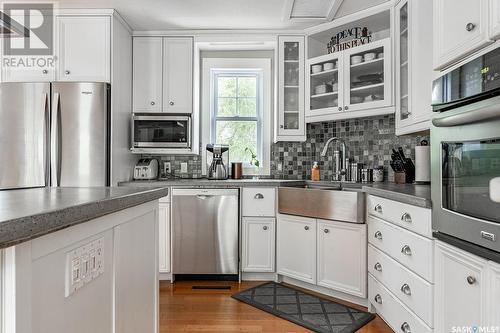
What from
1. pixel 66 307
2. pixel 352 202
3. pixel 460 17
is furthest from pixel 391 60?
pixel 66 307

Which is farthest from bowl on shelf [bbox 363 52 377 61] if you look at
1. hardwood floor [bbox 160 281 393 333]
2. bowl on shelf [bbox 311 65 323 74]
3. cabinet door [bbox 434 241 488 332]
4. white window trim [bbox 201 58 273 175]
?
hardwood floor [bbox 160 281 393 333]

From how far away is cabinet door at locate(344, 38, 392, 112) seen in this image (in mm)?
2852

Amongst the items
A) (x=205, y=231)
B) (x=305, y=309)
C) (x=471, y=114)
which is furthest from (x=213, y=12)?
(x=305, y=309)

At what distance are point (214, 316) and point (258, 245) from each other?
85 centimetres

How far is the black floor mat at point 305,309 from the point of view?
226cm

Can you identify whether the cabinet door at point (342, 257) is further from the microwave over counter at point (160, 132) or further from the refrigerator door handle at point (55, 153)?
the refrigerator door handle at point (55, 153)

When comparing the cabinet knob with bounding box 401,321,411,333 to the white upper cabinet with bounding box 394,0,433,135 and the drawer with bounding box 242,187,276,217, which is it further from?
the drawer with bounding box 242,187,276,217

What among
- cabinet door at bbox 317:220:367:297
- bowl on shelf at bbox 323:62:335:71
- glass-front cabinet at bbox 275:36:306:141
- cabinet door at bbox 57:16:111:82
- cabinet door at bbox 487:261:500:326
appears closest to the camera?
cabinet door at bbox 487:261:500:326

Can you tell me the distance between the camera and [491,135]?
3.86 feet

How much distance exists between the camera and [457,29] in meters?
1.45

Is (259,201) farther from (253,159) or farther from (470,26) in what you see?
(470,26)

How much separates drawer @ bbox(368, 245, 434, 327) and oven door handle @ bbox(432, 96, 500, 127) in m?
0.79

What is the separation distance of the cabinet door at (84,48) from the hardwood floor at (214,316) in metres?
2.06

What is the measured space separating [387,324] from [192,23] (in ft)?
10.2
